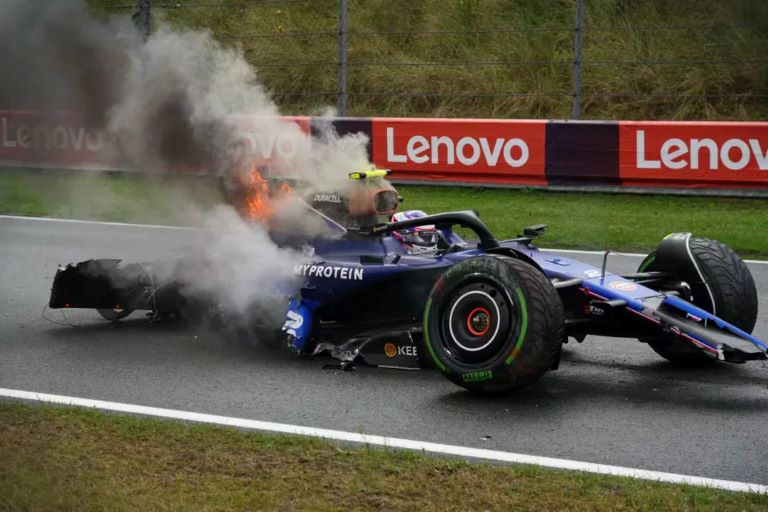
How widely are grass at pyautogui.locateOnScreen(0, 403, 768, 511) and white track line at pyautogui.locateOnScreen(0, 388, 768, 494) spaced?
0.53 feet

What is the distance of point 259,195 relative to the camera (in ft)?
28.0

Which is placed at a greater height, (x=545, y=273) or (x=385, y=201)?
(x=385, y=201)

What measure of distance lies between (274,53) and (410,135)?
7.10 m

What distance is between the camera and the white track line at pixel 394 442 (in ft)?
17.8

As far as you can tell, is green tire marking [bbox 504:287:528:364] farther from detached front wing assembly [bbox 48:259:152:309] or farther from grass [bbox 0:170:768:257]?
Answer: detached front wing assembly [bbox 48:259:152:309]

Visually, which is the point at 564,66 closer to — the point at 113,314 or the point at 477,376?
the point at 113,314

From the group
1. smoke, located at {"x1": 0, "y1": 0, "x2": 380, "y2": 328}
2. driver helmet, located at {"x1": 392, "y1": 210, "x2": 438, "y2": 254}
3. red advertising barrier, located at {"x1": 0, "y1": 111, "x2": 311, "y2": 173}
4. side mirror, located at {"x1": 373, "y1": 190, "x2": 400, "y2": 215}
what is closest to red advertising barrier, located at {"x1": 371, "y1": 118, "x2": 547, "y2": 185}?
red advertising barrier, located at {"x1": 0, "y1": 111, "x2": 311, "y2": 173}

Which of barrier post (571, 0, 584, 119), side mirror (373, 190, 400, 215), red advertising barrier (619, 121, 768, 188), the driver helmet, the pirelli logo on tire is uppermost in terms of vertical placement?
barrier post (571, 0, 584, 119)

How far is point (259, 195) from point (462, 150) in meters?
7.76

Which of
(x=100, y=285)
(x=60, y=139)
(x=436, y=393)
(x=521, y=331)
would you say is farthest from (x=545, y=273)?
(x=60, y=139)

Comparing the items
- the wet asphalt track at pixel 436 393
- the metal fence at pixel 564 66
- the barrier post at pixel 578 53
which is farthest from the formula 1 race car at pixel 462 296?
the barrier post at pixel 578 53

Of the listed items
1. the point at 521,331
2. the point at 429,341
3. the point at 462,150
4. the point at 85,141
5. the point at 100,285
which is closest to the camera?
the point at 521,331

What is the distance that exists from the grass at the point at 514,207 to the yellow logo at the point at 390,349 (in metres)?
2.12

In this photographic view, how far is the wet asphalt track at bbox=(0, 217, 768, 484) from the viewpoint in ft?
19.8
